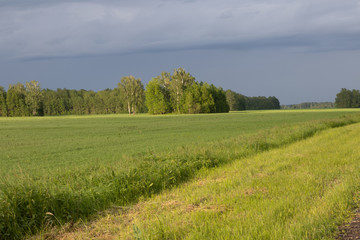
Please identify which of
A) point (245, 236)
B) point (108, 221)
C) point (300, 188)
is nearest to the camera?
point (245, 236)

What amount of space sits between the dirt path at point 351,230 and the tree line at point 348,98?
188 metres

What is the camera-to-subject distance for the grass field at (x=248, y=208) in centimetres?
553

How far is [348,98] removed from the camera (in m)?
174

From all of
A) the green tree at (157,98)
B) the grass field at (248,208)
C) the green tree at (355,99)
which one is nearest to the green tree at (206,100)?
the green tree at (157,98)

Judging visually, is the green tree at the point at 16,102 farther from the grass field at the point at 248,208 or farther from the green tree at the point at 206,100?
the grass field at the point at 248,208

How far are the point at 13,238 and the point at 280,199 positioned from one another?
5636 mm

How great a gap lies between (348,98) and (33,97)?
157 m

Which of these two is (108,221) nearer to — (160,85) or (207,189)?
(207,189)

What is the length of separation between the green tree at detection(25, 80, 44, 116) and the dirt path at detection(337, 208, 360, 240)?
138017 mm

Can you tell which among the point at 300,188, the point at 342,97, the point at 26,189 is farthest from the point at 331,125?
the point at 342,97

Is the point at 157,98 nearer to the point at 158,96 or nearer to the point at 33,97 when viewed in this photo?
the point at 158,96

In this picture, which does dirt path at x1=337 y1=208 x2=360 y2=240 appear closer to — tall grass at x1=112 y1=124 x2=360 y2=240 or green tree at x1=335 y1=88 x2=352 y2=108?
tall grass at x1=112 y1=124 x2=360 y2=240

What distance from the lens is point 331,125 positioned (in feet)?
94.8

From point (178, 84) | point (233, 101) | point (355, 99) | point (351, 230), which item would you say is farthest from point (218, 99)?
point (351, 230)
